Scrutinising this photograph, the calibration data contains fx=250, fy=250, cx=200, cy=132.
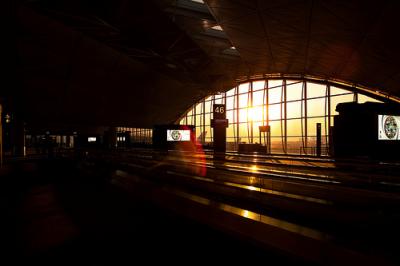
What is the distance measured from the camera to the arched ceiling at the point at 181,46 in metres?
11.5

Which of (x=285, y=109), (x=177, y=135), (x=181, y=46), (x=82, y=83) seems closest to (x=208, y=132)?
(x=285, y=109)

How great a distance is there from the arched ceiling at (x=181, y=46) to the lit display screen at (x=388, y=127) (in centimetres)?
466

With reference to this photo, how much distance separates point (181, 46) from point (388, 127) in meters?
11.1

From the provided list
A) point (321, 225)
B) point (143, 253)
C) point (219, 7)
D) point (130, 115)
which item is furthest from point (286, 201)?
point (130, 115)

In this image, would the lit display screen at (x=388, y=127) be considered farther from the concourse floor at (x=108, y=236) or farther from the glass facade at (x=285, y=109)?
the concourse floor at (x=108, y=236)

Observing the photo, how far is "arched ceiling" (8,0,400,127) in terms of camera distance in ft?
37.6

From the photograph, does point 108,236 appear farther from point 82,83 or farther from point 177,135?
point 82,83

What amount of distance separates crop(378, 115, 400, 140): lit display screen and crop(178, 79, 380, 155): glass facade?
8.95m

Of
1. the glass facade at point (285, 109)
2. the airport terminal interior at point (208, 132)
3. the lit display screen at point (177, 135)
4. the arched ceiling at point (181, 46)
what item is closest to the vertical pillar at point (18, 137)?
the airport terminal interior at point (208, 132)

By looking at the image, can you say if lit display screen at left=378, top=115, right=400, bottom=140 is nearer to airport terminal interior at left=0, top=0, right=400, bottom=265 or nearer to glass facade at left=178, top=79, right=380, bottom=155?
airport terminal interior at left=0, top=0, right=400, bottom=265

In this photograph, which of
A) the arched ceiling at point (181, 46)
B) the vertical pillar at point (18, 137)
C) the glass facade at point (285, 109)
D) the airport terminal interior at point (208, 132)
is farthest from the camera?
the vertical pillar at point (18, 137)

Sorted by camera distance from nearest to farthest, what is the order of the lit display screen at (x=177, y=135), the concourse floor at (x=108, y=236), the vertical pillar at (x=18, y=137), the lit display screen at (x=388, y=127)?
1. the concourse floor at (x=108, y=236)
2. the lit display screen at (x=388, y=127)
3. the lit display screen at (x=177, y=135)
4. the vertical pillar at (x=18, y=137)

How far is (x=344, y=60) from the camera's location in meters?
18.4

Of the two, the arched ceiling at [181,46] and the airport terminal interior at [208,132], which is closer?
the airport terminal interior at [208,132]
